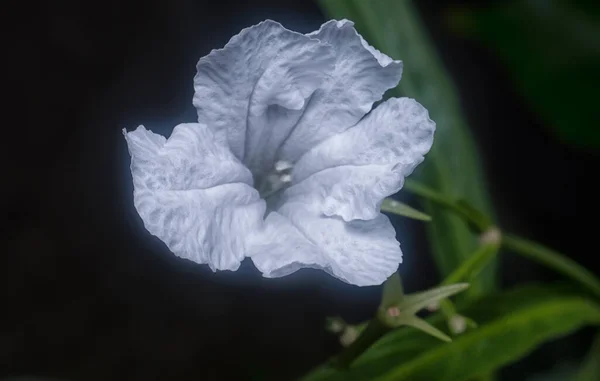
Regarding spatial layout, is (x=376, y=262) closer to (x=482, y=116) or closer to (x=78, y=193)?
(x=78, y=193)

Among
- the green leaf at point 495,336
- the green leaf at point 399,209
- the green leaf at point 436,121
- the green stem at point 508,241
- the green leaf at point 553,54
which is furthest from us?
the green leaf at point 553,54

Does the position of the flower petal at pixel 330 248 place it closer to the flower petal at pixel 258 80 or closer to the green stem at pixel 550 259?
the flower petal at pixel 258 80

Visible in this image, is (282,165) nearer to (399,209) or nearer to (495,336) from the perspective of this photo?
(399,209)

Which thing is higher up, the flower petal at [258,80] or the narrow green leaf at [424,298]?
the flower petal at [258,80]

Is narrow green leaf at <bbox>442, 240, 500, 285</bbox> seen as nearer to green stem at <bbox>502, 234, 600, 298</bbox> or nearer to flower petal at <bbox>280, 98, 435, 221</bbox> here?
green stem at <bbox>502, 234, 600, 298</bbox>

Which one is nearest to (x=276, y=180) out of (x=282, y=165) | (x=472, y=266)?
(x=282, y=165)

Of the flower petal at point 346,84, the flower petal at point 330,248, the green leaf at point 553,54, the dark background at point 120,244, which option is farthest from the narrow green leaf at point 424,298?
the green leaf at point 553,54

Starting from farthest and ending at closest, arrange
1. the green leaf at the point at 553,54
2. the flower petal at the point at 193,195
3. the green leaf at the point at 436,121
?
1. the green leaf at the point at 553,54
2. the green leaf at the point at 436,121
3. the flower petal at the point at 193,195
